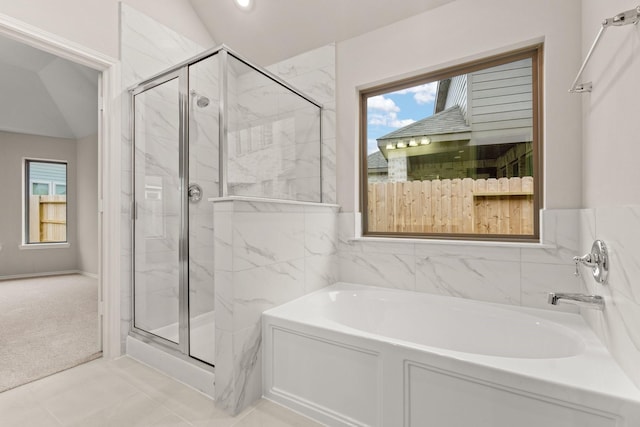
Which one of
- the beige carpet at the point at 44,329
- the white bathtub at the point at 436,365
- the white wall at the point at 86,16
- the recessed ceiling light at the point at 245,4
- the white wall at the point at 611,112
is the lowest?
the beige carpet at the point at 44,329

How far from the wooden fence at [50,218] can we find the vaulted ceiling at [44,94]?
1097 millimetres

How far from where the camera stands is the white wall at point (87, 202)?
15.7ft

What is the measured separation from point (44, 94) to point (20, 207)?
1887mm

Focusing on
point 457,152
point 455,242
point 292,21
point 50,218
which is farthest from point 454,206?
point 50,218

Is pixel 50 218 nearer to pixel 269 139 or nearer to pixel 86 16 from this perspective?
pixel 86 16

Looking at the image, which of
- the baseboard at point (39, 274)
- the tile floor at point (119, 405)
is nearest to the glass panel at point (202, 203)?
the tile floor at point (119, 405)

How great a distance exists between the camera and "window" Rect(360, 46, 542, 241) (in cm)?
198

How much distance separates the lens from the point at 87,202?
16.1ft

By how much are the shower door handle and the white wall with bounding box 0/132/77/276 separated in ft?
14.5

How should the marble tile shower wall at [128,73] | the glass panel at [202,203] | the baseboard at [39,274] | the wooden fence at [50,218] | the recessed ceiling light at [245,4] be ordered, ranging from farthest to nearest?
the wooden fence at [50,218] → the baseboard at [39,274] → the recessed ceiling light at [245,4] → the marble tile shower wall at [128,73] → the glass panel at [202,203]

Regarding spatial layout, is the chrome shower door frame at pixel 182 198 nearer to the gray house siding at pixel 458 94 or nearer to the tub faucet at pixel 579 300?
the gray house siding at pixel 458 94

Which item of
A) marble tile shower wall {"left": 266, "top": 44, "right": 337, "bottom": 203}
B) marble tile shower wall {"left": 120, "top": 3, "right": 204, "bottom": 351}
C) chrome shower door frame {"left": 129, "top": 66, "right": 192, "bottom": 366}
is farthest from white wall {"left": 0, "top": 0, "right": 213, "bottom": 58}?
marble tile shower wall {"left": 266, "top": 44, "right": 337, "bottom": 203}

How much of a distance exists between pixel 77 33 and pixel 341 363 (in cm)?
266

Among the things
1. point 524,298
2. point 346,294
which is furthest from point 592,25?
point 346,294
